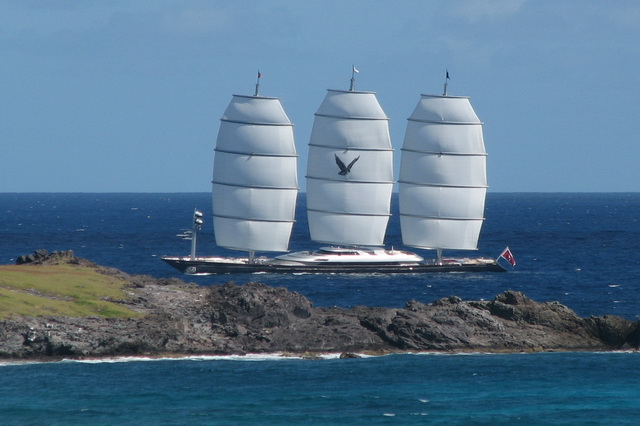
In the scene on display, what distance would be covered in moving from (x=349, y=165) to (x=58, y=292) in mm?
43396

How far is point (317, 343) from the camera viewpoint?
5147cm

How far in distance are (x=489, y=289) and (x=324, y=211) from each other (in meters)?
17.5

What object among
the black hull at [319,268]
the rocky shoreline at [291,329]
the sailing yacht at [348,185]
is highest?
the sailing yacht at [348,185]

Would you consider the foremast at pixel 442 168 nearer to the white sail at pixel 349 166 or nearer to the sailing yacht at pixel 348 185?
the sailing yacht at pixel 348 185

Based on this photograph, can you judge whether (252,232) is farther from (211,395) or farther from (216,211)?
(211,395)

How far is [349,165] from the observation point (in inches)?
3706

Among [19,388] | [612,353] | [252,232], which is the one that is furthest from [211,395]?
[252,232]

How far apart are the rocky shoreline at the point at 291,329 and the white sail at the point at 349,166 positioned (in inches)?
1508

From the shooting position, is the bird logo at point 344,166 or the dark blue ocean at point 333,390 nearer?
the dark blue ocean at point 333,390

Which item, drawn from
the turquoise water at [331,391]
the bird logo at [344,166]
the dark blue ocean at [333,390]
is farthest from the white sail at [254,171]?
the turquoise water at [331,391]

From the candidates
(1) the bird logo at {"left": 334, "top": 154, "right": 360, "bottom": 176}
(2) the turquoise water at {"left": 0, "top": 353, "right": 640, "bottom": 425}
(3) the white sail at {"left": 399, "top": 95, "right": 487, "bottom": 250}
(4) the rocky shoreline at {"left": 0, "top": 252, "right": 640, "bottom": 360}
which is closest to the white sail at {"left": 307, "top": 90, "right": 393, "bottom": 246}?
(1) the bird logo at {"left": 334, "top": 154, "right": 360, "bottom": 176}

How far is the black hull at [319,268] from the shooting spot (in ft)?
303

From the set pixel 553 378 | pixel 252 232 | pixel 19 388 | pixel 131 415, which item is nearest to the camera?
pixel 131 415

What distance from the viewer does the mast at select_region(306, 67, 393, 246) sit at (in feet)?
309
